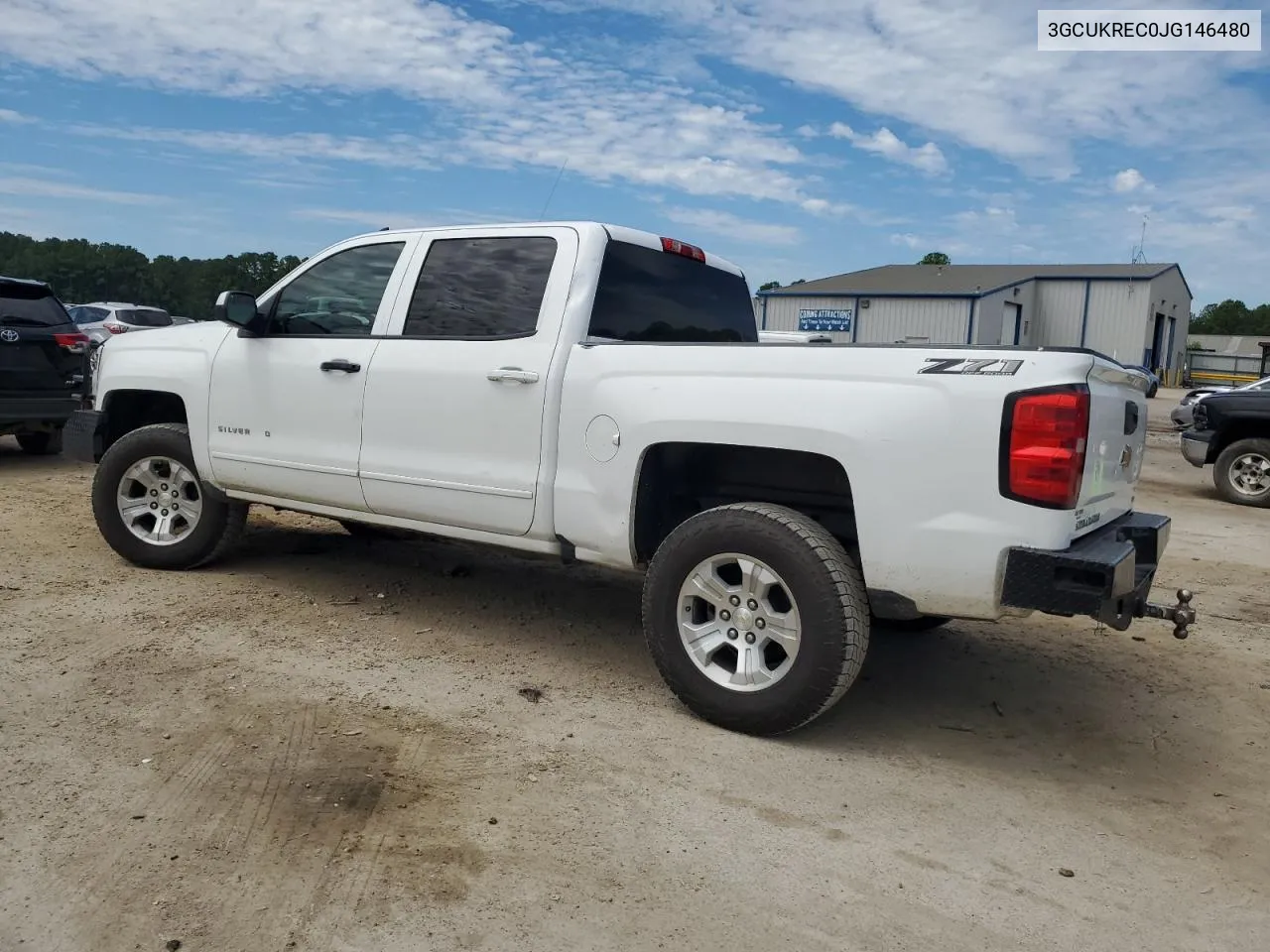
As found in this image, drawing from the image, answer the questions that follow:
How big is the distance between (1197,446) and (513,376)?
9753mm

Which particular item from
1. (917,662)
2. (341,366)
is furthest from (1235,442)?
(341,366)

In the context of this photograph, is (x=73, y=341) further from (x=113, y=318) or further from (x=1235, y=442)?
(x=1235, y=442)

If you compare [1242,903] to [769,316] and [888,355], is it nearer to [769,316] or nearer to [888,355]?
[888,355]

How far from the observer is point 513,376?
14.6ft

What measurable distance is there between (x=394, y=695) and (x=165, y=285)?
71.3m

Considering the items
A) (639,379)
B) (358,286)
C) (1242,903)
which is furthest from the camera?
(358,286)

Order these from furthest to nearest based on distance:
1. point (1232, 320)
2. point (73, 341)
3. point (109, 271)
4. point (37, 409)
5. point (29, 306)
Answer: point (1232, 320), point (109, 271), point (73, 341), point (29, 306), point (37, 409)

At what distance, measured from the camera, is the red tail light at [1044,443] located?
3.33 m

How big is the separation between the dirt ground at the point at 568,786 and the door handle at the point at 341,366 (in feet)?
4.17

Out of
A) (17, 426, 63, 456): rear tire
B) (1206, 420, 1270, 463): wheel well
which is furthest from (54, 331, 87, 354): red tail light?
(1206, 420, 1270, 463): wheel well

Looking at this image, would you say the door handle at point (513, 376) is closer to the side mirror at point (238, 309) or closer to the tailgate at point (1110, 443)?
the side mirror at point (238, 309)

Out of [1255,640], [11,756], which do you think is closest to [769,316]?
[1255,640]

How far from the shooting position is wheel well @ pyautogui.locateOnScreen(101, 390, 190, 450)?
6.09 meters

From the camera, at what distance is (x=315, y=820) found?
123 inches
